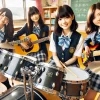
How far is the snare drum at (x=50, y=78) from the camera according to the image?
1.19 m

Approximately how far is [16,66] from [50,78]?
1.12ft

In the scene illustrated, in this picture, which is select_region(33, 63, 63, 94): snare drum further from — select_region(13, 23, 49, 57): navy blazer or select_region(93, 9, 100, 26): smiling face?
select_region(13, 23, 49, 57): navy blazer

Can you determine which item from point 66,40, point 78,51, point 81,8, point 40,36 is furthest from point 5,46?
point 81,8

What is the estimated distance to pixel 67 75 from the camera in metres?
1.33

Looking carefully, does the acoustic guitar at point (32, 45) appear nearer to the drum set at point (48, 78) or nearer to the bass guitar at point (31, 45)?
the bass guitar at point (31, 45)

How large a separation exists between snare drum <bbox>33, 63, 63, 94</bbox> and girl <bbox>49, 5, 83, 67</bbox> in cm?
36

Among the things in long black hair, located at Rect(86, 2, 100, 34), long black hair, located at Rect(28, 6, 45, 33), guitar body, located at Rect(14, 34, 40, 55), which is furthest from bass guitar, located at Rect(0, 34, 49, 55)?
long black hair, located at Rect(86, 2, 100, 34)

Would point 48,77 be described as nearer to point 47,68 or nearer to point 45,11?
point 47,68

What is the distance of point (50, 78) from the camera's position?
1.21m

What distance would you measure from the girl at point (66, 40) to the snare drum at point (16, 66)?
0.37m

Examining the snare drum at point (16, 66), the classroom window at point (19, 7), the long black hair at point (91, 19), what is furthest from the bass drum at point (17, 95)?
the classroom window at point (19, 7)

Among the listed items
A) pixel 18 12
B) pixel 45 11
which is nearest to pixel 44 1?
pixel 45 11

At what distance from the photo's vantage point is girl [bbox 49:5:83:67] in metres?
1.57

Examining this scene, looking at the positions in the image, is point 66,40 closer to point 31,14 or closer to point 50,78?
point 50,78
